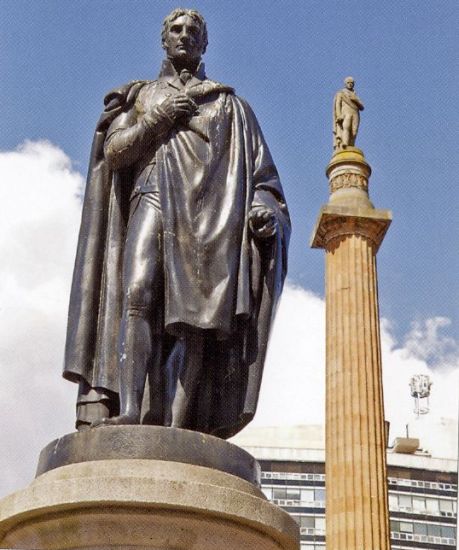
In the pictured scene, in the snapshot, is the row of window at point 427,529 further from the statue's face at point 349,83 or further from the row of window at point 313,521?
the statue's face at point 349,83

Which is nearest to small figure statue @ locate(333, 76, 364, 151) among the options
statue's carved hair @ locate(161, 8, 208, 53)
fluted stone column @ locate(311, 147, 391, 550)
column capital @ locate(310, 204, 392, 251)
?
fluted stone column @ locate(311, 147, 391, 550)

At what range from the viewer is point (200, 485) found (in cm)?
471

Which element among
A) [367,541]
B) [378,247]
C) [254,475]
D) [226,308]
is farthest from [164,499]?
[378,247]

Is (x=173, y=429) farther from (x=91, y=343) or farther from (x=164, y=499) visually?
(x=91, y=343)

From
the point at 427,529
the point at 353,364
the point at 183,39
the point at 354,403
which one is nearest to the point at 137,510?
the point at 183,39

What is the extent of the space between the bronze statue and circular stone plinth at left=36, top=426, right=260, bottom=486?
197mm

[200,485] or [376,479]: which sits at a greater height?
[376,479]

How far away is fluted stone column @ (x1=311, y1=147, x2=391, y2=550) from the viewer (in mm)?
21875

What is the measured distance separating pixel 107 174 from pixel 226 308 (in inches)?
42.3

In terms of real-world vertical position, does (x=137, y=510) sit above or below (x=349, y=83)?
below

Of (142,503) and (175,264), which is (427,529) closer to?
(175,264)

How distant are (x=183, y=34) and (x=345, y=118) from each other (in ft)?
68.4

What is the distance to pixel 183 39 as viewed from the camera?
6.16m

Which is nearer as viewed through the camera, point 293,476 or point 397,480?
point 293,476
